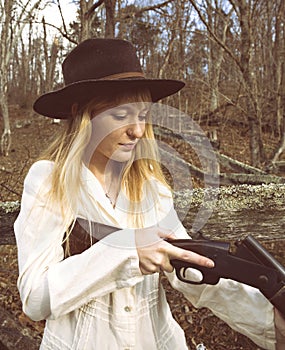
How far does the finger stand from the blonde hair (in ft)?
1.20

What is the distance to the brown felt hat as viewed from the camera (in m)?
1.65

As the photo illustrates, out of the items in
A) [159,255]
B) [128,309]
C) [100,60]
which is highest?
[100,60]

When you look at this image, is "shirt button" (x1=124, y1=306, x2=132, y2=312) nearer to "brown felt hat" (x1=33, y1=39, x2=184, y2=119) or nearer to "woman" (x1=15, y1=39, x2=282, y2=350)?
"woman" (x1=15, y1=39, x2=282, y2=350)

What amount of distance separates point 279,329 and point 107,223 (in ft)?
2.54

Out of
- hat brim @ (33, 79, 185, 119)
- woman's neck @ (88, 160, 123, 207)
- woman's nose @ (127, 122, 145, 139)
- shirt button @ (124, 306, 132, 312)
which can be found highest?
hat brim @ (33, 79, 185, 119)

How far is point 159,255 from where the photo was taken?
4.67 feet

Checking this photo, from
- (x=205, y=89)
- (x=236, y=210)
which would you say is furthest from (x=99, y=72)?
(x=205, y=89)

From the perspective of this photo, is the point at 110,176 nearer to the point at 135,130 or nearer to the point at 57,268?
the point at 135,130

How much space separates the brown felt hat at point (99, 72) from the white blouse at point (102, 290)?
32cm

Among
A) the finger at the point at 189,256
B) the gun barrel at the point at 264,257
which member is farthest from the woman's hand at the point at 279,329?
the finger at the point at 189,256

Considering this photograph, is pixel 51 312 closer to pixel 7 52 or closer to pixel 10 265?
pixel 10 265

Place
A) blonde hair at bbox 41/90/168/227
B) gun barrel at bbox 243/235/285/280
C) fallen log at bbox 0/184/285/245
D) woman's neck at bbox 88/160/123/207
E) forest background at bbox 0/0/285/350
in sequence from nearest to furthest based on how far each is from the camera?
gun barrel at bbox 243/235/285/280, blonde hair at bbox 41/90/168/227, woman's neck at bbox 88/160/123/207, fallen log at bbox 0/184/285/245, forest background at bbox 0/0/285/350

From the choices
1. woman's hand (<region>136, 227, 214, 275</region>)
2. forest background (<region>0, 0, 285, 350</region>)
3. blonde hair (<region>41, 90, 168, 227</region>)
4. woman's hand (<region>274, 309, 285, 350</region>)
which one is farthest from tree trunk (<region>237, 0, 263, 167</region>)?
woman's hand (<region>136, 227, 214, 275</region>)

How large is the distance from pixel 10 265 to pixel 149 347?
3340 mm
